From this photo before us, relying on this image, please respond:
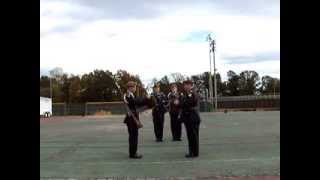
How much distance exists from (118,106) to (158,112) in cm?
7741

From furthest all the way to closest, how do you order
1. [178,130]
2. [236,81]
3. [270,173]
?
1. [236,81]
2. [178,130]
3. [270,173]

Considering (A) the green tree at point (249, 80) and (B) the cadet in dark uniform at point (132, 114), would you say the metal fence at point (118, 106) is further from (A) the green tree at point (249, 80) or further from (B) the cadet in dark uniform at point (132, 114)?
(B) the cadet in dark uniform at point (132, 114)

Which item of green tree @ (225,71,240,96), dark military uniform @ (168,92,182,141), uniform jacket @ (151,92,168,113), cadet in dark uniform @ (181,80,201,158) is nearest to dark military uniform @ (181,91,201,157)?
cadet in dark uniform @ (181,80,201,158)

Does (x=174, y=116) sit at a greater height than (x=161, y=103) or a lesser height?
lesser

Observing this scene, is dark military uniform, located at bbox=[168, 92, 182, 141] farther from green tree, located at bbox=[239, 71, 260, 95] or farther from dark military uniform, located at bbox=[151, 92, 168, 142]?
green tree, located at bbox=[239, 71, 260, 95]

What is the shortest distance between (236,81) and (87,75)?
40.2 meters

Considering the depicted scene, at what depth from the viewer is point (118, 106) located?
98125 millimetres

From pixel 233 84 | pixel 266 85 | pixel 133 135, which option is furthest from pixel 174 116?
pixel 266 85

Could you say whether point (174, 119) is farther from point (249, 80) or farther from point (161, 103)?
point (249, 80)
